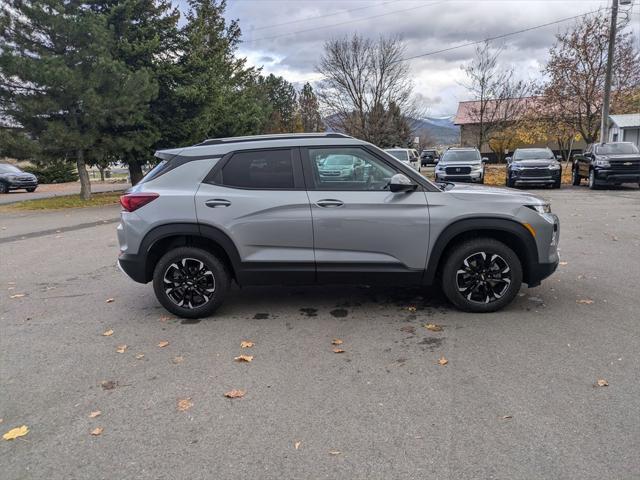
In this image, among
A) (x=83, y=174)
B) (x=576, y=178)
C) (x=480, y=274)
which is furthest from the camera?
(x=576, y=178)

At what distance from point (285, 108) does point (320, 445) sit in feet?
213

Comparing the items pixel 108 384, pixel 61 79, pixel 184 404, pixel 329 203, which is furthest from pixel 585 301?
pixel 61 79

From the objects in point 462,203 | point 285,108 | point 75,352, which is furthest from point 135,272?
point 285,108

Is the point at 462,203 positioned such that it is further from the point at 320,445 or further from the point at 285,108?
the point at 285,108

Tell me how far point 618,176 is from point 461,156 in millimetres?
6201

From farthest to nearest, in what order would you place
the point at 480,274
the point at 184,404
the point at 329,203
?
the point at 480,274
the point at 329,203
the point at 184,404

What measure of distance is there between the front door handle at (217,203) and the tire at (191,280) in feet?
1.60

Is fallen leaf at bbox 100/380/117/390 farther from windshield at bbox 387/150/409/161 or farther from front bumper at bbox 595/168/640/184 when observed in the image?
windshield at bbox 387/150/409/161

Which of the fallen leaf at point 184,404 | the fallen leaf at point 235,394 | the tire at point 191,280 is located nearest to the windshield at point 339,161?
the tire at point 191,280

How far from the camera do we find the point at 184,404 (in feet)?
11.6

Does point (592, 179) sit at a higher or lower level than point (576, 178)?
higher

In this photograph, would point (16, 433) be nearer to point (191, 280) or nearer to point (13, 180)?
point (191, 280)

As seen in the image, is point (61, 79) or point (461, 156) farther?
point (461, 156)

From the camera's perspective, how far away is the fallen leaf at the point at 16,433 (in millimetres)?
3170
